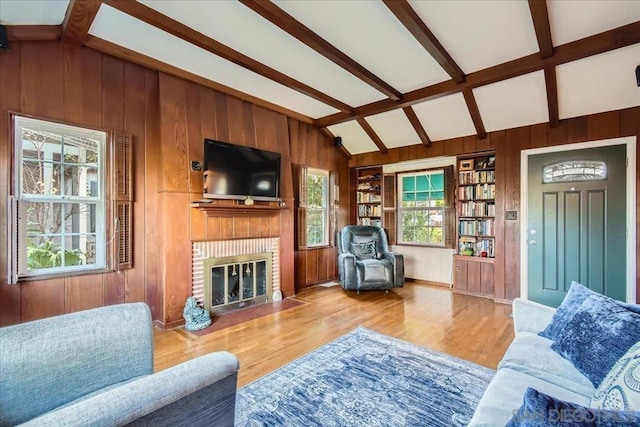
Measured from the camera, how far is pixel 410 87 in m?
3.79

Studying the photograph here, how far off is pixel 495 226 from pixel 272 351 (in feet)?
11.9

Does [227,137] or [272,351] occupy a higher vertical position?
[227,137]

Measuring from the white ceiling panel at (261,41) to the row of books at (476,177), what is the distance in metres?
2.07

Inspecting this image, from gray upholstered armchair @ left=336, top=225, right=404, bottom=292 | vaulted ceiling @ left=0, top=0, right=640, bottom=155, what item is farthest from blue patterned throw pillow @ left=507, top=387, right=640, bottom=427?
gray upholstered armchair @ left=336, top=225, right=404, bottom=292

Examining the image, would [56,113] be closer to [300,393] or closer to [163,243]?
[163,243]

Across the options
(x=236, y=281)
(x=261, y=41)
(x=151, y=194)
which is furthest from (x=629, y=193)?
(x=151, y=194)

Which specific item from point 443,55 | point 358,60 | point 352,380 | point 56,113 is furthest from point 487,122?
point 56,113

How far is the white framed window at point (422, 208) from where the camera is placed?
5156 mm

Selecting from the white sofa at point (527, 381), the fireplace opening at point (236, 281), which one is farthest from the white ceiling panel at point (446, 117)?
the white sofa at point (527, 381)

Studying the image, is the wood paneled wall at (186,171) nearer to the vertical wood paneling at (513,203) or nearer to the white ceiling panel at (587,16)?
the white ceiling panel at (587,16)

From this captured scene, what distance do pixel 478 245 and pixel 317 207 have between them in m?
2.70

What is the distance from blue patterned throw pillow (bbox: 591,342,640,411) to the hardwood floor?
4.41 feet

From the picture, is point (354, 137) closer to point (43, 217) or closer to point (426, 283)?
point (426, 283)

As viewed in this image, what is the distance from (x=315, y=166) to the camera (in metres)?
5.14
